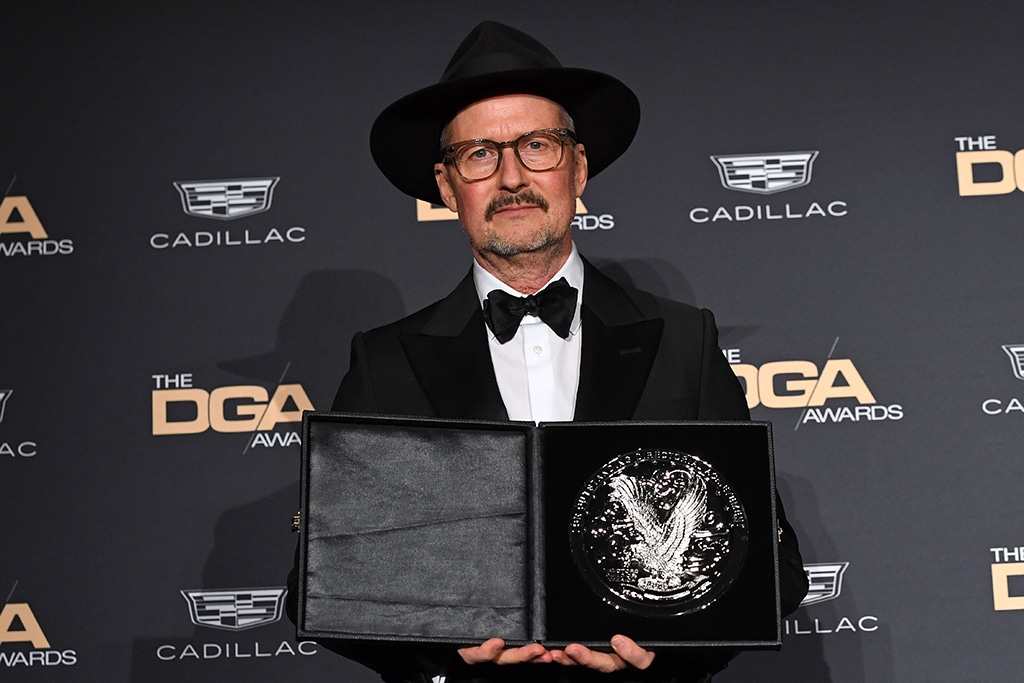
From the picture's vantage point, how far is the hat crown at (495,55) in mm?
2014

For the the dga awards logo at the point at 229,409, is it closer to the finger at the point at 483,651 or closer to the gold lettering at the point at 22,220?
the gold lettering at the point at 22,220

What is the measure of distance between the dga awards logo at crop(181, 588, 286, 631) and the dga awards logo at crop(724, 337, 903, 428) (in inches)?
47.8

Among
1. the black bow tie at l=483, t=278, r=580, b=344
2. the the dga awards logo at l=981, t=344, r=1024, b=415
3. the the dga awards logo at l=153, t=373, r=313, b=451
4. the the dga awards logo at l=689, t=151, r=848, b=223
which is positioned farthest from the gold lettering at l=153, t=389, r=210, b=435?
the the dga awards logo at l=981, t=344, r=1024, b=415

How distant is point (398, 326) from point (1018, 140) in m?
1.68

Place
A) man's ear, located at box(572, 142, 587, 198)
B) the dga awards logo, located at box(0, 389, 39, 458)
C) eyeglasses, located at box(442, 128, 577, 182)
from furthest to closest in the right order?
the dga awards logo, located at box(0, 389, 39, 458) < man's ear, located at box(572, 142, 587, 198) < eyeglasses, located at box(442, 128, 577, 182)

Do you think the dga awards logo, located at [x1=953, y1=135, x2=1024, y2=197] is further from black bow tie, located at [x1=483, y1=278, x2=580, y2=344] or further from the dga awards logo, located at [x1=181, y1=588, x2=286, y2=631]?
the dga awards logo, located at [x1=181, y1=588, x2=286, y2=631]

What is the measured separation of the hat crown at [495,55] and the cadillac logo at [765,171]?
89cm

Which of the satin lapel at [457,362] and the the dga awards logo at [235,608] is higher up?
the satin lapel at [457,362]

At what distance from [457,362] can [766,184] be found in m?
1.23

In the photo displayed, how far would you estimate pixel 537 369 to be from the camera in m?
1.97

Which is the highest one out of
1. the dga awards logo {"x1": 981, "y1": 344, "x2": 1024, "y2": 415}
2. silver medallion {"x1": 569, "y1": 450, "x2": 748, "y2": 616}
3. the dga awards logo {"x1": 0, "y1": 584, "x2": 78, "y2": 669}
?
the dga awards logo {"x1": 981, "y1": 344, "x2": 1024, "y2": 415}

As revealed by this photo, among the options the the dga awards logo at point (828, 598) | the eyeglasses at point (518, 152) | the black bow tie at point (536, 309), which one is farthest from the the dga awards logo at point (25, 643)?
the the dga awards logo at point (828, 598)

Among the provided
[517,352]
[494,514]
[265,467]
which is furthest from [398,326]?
[265,467]

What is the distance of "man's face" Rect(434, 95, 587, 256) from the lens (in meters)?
1.96
